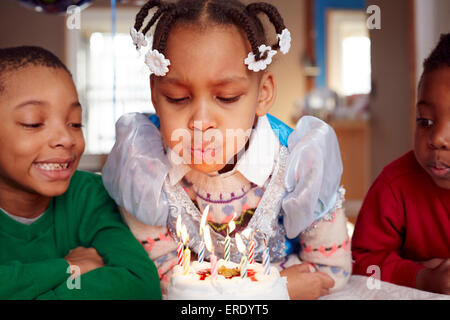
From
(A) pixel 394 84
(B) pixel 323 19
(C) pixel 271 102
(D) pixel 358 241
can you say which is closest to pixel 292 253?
(D) pixel 358 241

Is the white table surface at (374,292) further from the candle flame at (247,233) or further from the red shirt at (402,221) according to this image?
the candle flame at (247,233)

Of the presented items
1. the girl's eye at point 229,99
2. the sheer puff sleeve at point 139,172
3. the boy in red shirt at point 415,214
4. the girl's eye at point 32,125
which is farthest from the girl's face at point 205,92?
the boy in red shirt at point 415,214

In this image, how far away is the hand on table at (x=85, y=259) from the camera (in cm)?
78

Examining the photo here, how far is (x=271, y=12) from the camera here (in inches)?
29.1

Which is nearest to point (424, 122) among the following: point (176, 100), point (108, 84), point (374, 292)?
point (374, 292)

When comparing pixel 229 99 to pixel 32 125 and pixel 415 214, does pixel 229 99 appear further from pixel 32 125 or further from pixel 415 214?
pixel 415 214

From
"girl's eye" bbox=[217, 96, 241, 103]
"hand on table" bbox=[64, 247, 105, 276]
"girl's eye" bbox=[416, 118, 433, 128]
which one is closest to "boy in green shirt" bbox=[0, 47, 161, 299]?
"hand on table" bbox=[64, 247, 105, 276]

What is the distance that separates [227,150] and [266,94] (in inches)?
5.1

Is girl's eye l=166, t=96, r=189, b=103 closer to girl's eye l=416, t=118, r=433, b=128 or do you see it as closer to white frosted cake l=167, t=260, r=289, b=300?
white frosted cake l=167, t=260, r=289, b=300

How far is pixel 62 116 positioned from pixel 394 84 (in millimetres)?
672

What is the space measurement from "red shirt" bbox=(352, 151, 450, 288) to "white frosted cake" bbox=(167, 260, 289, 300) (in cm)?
36

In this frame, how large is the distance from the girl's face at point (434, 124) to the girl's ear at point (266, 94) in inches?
9.9
